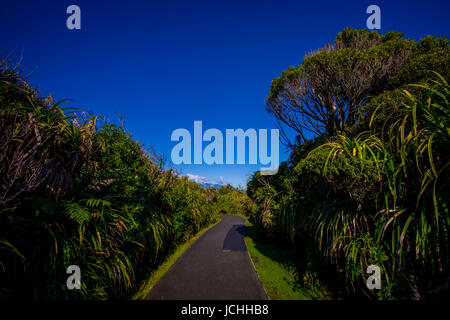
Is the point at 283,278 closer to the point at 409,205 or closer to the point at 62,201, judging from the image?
the point at 409,205

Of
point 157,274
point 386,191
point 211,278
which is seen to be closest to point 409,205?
point 386,191

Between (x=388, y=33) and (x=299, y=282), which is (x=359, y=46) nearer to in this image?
(x=388, y=33)

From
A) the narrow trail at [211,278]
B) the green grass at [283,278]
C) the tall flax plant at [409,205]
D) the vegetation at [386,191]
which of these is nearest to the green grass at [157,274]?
the narrow trail at [211,278]

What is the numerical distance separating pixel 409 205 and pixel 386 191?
38cm

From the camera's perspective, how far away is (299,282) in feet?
13.7

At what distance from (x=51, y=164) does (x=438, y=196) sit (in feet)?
20.4

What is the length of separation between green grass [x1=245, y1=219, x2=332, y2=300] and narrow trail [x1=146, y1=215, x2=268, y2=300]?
0.27 meters

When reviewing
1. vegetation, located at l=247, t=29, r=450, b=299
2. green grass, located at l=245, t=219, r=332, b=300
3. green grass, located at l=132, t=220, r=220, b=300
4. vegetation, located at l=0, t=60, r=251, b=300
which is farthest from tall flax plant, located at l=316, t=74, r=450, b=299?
vegetation, located at l=0, t=60, r=251, b=300

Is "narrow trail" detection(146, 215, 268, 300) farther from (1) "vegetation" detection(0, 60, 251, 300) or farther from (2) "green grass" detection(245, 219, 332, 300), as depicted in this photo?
(1) "vegetation" detection(0, 60, 251, 300)

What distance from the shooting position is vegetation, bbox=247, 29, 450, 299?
2498 millimetres

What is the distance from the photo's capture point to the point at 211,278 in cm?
424

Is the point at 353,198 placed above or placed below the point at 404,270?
above

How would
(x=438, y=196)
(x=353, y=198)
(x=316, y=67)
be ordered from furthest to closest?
(x=316, y=67), (x=353, y=198), (x=438, y=196)
